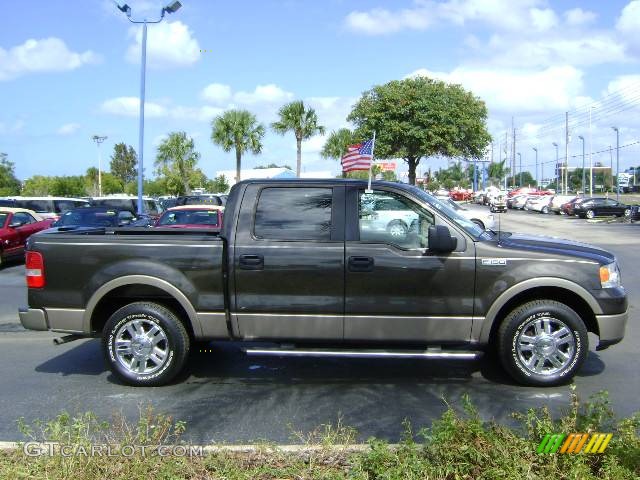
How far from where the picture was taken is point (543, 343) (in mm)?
5609

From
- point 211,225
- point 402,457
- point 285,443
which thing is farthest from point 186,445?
point 211,225

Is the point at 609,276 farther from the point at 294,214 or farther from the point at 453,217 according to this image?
the point at 294,214

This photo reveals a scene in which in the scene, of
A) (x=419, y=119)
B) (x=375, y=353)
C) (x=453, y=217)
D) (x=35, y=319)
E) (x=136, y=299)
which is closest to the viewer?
(x=375, y=353)

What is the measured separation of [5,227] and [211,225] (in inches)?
249

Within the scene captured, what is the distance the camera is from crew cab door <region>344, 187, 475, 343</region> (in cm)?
552

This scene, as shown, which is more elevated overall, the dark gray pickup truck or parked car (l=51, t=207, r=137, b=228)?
parked car (l=51, t=207, r=137, b=228)

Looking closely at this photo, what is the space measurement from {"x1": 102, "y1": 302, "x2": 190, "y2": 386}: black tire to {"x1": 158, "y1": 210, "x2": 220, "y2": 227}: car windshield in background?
299 inches

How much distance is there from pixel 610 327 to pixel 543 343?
→ 607mm

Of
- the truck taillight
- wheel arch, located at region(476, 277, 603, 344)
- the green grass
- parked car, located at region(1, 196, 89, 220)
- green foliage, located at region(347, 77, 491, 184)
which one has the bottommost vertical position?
the green grass

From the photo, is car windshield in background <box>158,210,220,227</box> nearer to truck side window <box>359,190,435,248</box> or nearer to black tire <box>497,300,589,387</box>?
truck side window <box>359,190,435,248</box>

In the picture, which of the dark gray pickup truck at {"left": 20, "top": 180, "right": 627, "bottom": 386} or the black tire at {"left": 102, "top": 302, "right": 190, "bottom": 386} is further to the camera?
the black tire at {"left": 102, "top": 302, "right": 190, "bottom": 386}

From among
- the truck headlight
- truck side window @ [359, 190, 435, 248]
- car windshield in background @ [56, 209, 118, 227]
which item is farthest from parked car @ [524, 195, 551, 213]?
truck side window @ [359, 190, 435, 248]

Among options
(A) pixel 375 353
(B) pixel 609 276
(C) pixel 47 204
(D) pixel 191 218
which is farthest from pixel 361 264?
(C) pixel 47 204

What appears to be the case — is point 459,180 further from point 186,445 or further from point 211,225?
point 186,445
